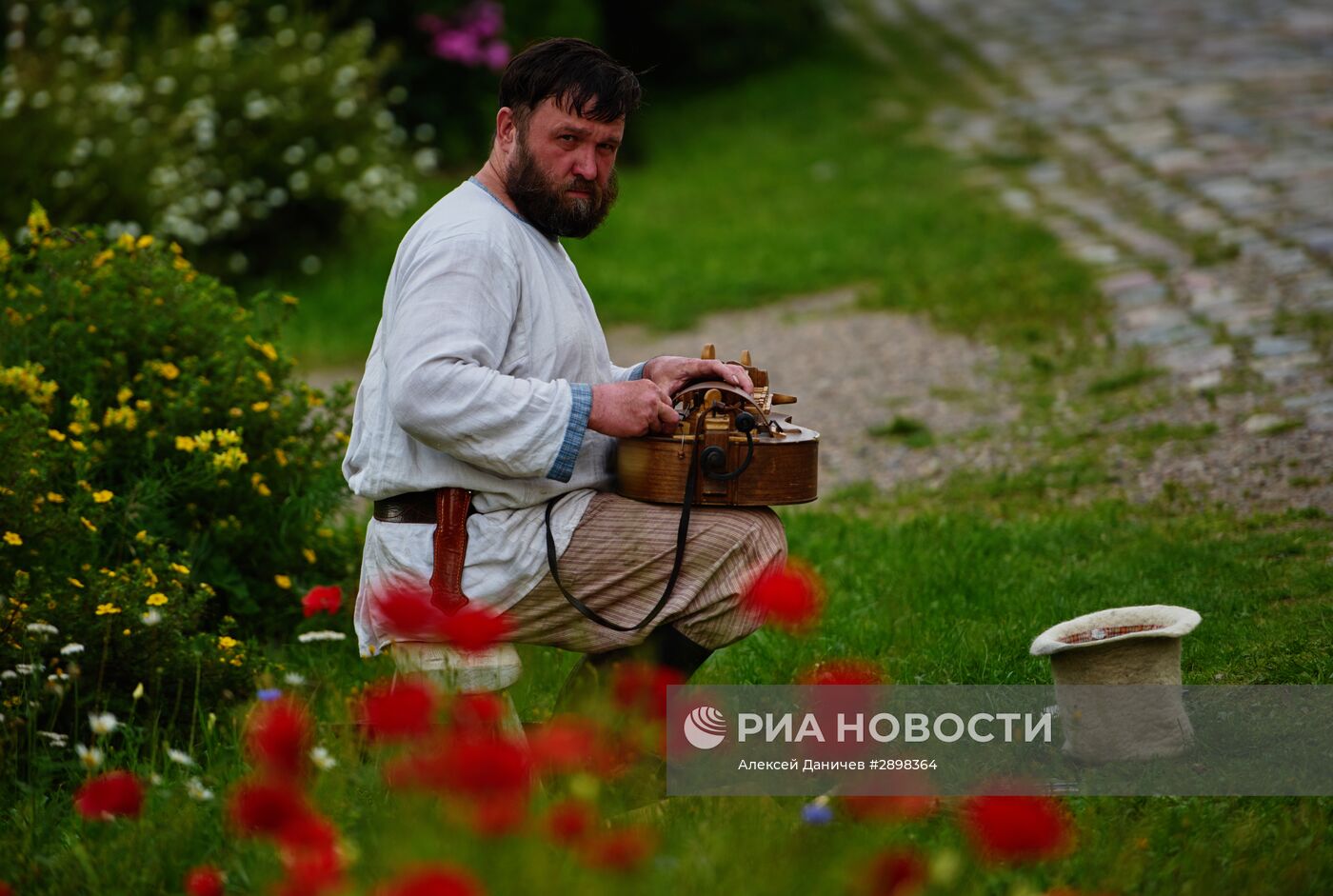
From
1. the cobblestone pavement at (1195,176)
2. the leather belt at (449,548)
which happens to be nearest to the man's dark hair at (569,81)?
the leather belt at (449,548)

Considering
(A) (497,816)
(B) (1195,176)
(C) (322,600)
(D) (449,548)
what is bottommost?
(A) (497,816)

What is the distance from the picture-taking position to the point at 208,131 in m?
9.23

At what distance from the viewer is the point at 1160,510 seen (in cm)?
548

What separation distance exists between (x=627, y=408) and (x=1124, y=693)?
1.35 m

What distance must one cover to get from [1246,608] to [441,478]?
2.51 m

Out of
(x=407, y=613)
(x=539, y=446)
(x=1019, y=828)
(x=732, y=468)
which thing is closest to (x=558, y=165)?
(x=539, y=446)

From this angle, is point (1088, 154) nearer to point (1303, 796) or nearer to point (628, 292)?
point (628, 292)

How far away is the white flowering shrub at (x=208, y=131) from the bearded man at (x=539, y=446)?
4.94 metres

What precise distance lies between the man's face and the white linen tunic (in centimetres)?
7

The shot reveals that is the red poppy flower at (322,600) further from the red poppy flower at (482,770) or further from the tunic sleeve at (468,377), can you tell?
the red poppy flower at (482,770)

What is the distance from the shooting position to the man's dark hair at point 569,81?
3.42 metres

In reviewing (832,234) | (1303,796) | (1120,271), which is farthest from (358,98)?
(1303,796)

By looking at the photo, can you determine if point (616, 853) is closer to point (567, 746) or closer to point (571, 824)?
point (571, 824)

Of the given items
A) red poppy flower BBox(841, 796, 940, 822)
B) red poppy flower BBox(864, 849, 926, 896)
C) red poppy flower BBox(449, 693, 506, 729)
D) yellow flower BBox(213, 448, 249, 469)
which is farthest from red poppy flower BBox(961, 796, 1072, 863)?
yellow flower BBox(213, 448, 249, 469)
